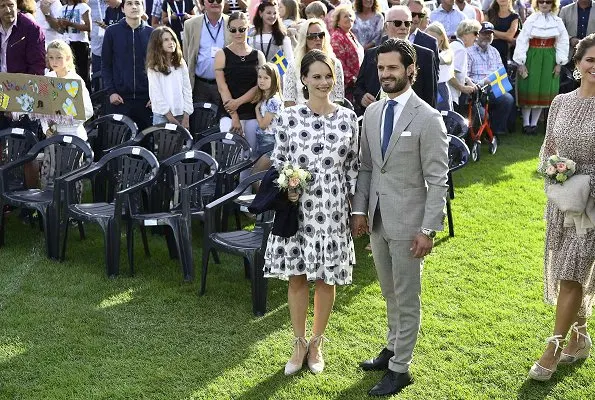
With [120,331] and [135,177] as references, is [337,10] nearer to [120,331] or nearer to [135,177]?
[135,177]

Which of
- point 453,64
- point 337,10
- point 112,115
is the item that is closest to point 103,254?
point 112,115

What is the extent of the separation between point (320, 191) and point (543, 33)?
8.52 meters

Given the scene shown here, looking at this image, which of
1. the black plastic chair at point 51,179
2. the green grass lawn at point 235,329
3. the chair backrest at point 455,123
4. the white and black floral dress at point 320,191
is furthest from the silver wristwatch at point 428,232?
the chair backrest at point 455,123

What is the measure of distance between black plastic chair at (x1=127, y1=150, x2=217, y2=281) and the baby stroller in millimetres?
4894

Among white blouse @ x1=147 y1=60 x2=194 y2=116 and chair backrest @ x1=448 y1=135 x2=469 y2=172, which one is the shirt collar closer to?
chair backrest @ x1=448 y1=135 x2=469 y2=172

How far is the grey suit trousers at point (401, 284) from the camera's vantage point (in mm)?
4926

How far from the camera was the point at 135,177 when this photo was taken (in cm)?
760

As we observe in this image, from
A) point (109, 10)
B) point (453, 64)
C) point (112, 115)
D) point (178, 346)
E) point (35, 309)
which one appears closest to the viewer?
point (178, 346)

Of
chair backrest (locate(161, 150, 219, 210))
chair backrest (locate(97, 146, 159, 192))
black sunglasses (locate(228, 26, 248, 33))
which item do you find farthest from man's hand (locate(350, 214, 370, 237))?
black sunglasses (locate(228, 26, 248, 33))

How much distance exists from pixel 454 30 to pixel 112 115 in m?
5.66

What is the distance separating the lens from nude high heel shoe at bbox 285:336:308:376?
5430mm

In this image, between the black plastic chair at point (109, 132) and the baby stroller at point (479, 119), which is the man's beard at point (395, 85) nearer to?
the black plastic chair at point (109, 132)

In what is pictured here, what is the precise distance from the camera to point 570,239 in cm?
513

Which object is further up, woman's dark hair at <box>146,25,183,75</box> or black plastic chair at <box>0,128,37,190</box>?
woman's dark hair at <box>146,25,183,75</box>
